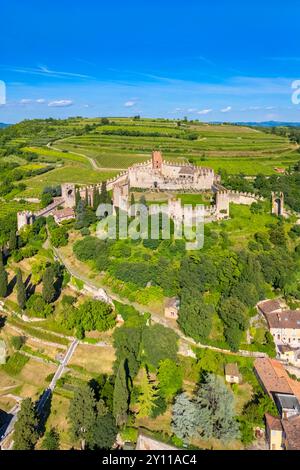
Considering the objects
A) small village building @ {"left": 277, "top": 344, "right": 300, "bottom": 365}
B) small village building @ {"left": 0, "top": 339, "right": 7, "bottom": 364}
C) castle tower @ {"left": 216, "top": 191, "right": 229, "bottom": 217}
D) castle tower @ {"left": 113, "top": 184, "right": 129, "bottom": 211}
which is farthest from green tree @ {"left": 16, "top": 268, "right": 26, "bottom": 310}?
castle tower @ {"left": 216, "top": 191, "right": 229, "bottom": 217}

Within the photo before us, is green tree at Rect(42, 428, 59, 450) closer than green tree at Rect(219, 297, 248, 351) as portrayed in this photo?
Yes

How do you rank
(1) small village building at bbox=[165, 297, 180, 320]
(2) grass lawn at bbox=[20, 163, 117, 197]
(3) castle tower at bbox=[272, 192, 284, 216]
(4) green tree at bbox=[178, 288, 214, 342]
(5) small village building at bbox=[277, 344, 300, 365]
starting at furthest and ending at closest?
1. (2) grass lawn at bbox=[20, 163, 117, 197]
2. (3) castle tower at bbox=[272, 192, 284, 216]
3. (1) small village building at bbox=[165, 297, 180, 320]
4. (5) small village building at bbox=[277, 344, 300, 365]
5. (4) green tree at bbox=[178, 288, 214, 342]

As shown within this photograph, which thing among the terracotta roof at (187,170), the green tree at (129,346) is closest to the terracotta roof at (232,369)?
the green tree at (129,346)

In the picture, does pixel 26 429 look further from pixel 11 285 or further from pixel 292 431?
pixel 11 285

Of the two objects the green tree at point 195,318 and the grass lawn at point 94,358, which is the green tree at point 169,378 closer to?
the green tree at point 195,318

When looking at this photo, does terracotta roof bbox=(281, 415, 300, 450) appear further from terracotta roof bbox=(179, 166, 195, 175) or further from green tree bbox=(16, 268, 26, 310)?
terracotta roof bbox=(179, 166, 195, 175)

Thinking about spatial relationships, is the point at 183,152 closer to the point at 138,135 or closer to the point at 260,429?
the point at 138,135

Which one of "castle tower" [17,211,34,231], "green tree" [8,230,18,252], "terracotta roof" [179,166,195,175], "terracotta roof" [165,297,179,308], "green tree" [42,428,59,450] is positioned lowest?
"green tree" [42,428,59,450]
